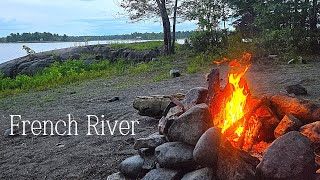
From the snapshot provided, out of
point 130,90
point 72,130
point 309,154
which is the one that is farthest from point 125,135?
point 130,90

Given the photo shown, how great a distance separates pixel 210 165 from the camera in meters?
3.47

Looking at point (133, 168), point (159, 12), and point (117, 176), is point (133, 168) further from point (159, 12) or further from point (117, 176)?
point (159, 12)

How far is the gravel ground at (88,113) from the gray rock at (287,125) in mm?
843

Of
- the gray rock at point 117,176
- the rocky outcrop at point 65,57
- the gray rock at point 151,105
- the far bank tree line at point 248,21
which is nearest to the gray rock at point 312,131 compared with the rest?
the gray rock at point 117,176

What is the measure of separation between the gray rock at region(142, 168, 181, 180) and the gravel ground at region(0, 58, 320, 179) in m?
1.02

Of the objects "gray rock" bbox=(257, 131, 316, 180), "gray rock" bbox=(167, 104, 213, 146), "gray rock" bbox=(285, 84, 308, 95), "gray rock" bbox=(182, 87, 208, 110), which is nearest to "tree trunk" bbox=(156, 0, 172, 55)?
"gray rock" bbox=(285, 84, 308, 95)

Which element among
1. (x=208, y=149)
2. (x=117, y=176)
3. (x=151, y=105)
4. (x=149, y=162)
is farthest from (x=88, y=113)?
(x=208, y=149)

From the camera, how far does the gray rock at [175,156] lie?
370cm

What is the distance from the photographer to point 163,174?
377 centimetres

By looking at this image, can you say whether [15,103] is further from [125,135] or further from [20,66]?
[20,66]

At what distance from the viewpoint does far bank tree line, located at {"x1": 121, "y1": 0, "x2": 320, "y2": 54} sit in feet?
49.8

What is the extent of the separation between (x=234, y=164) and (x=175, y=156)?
645mm

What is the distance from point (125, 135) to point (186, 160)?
9.03 feet

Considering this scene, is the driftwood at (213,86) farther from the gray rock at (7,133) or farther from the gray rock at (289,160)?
the gray rock at (7,133)
